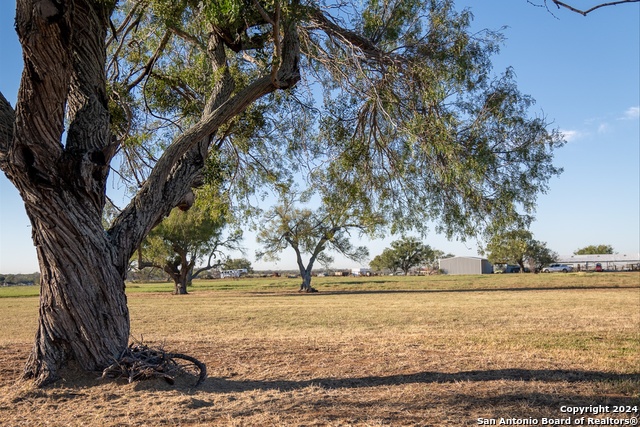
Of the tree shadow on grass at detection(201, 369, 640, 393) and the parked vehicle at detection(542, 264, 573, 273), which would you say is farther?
the parked vehicle at detection(542, 264, 573, 273)

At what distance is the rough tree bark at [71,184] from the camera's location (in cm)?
649

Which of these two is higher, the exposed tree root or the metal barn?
the metal barn

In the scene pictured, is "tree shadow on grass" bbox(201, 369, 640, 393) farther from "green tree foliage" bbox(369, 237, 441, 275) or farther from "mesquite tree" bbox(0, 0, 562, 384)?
"green tree foliage" bbox(369, 237, 441, 275)

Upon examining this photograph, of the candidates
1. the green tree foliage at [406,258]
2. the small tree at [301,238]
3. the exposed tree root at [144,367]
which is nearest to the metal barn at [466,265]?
the green tree foliage at [406,258]

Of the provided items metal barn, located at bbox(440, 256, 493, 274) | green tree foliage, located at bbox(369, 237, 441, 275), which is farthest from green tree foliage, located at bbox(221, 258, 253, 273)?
metal barn, located at bbox(440, 256, 493, 274)

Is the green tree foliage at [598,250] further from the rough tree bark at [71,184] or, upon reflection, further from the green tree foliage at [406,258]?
Result: the rough tree bark at [71,184]

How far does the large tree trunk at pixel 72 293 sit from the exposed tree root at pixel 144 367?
182mm

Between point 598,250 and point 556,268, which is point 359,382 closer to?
point 556,268

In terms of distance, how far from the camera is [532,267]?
344 feet

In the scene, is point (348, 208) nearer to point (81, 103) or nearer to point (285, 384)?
point (285, 384)

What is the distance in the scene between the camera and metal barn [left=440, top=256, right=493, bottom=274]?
116m

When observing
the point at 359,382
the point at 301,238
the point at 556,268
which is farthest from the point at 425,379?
the point at 556,268

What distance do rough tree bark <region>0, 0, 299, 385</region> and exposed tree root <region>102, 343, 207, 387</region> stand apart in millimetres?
187

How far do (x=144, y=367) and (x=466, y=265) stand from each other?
394 ft
